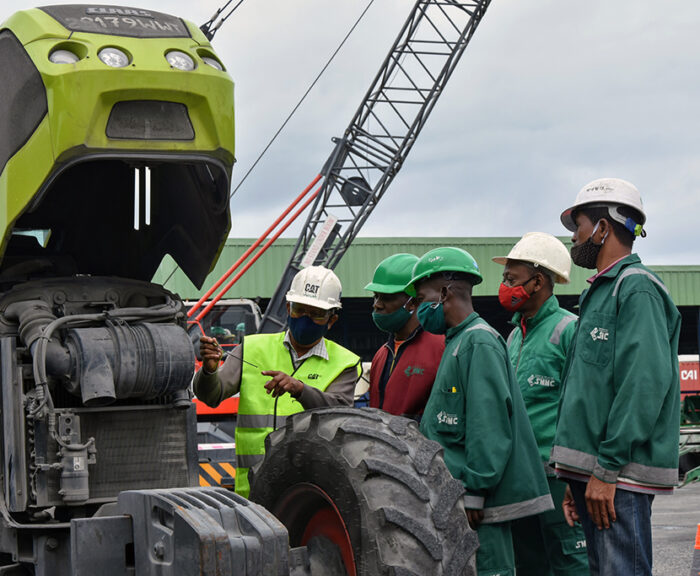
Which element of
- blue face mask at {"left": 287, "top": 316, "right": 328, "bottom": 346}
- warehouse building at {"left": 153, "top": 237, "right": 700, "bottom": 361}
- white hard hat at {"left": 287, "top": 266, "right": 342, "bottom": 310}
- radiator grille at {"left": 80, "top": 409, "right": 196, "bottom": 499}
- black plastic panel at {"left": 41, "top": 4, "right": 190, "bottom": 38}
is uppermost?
warehouse building at {"left": 153, "top": 237, "right": 700, "bottom": 361}

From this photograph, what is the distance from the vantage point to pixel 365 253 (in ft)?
116

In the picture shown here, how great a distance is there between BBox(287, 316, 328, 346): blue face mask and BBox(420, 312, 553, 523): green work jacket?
88cm

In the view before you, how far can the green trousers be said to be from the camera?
519 centimetres

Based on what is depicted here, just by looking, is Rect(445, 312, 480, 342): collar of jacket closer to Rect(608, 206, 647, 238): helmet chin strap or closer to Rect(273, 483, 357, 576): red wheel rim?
Rect(608, 206, 647, 238): helmet chin strap

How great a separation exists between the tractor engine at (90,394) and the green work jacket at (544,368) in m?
1.89

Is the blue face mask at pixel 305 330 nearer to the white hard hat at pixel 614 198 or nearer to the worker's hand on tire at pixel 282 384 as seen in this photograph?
the worker's hand on tire at pixel 282 384

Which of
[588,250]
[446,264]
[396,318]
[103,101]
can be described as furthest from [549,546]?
[103,101]

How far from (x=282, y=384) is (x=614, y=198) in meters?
1.71

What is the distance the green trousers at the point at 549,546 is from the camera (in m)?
5.19

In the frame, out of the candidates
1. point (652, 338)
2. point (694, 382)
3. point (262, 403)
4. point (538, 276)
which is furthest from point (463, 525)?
point (694, 382)

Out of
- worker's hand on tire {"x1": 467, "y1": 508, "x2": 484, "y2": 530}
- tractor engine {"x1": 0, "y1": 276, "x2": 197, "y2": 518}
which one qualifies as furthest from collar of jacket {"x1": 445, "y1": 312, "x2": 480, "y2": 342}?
tractor engine {"x1": 0, "y1": 276, "x2": 197, "y2": 518}

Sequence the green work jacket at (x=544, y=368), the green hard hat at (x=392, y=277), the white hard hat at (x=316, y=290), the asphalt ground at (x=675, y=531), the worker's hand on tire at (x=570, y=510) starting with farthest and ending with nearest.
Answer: the asphalt ground at (x=675, y=531) → the green hard hat at (x=392, y=277) → the green work jacket at (x=544, y=368) → the white hard hat at (x=316, y=290) → the worker's hand on tire at (x=570, y=510)

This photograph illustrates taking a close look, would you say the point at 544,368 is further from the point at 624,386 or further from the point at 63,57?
the point at 63,57

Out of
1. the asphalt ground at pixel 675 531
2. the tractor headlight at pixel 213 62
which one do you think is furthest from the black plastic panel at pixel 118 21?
the asphalt ground at pixel 675 531
